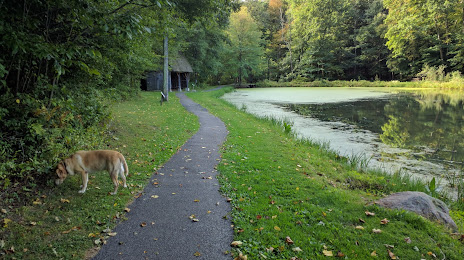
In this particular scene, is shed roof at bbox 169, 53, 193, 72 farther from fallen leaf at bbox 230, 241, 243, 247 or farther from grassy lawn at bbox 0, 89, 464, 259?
fallen leaf at bbox 230, 241, 243, 247

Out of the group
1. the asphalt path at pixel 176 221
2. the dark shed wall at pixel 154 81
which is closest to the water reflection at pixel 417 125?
the asphalt path at pixel 176 221

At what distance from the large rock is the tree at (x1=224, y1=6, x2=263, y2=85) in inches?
1758

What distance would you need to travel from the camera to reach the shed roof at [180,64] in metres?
30.1

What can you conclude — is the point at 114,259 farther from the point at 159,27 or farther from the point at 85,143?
the point at 159,27

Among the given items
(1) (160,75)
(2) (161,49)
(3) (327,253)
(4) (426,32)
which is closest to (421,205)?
(3) (327,253)

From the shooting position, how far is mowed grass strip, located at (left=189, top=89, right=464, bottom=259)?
3.68 metres

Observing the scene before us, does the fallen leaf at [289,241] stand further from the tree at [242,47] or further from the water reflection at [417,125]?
the tree at [242,47]

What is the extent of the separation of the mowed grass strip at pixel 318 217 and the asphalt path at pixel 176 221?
28 cm

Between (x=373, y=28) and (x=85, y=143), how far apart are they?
185 feet

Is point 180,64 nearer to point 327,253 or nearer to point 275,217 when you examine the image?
point 275,217

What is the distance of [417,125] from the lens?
14352mm

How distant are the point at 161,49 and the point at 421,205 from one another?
2469cm

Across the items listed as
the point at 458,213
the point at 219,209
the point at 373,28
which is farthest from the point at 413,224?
the point at 373,28

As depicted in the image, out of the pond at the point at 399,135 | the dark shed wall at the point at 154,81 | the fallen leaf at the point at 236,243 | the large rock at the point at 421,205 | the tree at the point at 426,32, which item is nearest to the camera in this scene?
the fallen leaf at the point at 236,243
